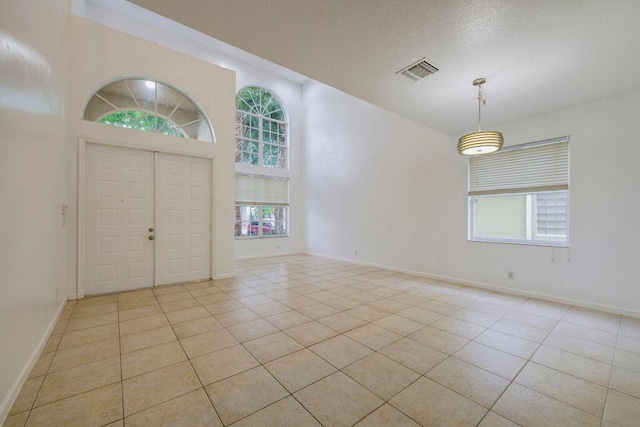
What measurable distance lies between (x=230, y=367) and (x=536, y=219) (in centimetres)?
466

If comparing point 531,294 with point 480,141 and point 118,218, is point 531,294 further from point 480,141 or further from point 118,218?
point 118,218

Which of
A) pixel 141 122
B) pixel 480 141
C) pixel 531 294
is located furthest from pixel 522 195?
pixel 141 122

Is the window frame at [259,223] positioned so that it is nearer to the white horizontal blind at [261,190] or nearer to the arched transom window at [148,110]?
the white horizontal blind at [261,190]

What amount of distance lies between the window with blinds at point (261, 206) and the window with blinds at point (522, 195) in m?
5.26

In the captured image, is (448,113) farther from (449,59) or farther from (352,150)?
(352,150)

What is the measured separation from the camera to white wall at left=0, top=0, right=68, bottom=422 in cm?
166

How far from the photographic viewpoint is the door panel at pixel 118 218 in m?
3.83

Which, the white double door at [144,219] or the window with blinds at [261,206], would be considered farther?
the window with blinds at [261,206]

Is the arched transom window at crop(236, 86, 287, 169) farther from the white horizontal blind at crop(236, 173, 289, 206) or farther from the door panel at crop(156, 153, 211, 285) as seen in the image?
the door panel at crop(156, 153, 211, 285)

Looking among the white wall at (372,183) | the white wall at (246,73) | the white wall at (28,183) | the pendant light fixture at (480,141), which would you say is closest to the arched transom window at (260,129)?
the white wall at (246,73)

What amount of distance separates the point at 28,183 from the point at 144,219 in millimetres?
2225

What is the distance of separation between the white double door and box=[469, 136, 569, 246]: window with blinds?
191 inches

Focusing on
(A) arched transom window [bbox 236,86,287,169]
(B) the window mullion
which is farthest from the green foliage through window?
(B) the window mullion

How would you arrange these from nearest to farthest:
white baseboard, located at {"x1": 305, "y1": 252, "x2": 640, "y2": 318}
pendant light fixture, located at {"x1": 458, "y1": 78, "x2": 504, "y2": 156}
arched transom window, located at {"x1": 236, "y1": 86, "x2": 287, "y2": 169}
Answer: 1. pendant light fixture, located at {"x1": 458, "y1": 78, "x2": 504, "y2": 156}
2. white baseboard, located at {"x1": 305, "y1": 252, "x2": 640, "y2": 318}
3. arched transom window, located at {"x1": 236, "y1": 86, "x2": 287, "y2": 169}
